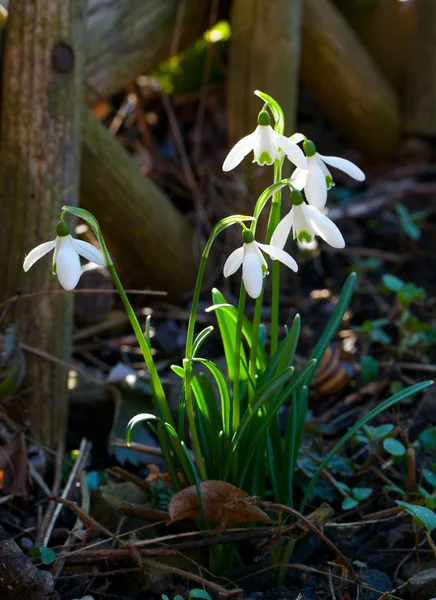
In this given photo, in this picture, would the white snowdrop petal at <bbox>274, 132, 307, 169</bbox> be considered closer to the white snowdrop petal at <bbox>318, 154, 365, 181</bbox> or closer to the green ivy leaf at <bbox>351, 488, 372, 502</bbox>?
the white snowdrop petal at <bbox>318, 154, 365, 181</bbox>

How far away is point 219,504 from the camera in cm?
147

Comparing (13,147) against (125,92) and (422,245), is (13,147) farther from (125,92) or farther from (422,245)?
(422,245)

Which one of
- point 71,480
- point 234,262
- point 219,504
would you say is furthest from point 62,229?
point 71,480

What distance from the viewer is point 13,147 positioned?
1968 mm

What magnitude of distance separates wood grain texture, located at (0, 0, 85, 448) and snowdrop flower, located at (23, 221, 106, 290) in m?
0.72

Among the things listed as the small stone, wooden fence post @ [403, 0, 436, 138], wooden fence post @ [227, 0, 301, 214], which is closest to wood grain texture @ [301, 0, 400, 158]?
wooden fence post @ [403, 0, 436, 138]

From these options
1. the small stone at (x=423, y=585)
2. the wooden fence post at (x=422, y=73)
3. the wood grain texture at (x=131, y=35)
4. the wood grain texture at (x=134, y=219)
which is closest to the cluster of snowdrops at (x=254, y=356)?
the small stone at (x=423, y=585)

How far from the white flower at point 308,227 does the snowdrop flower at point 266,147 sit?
7 cm

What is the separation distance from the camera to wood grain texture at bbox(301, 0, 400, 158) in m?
3.19

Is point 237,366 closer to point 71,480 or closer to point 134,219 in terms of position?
point 71,480

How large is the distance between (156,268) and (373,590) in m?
1.59

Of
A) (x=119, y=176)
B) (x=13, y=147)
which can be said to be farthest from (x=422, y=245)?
(x=13, y=147)

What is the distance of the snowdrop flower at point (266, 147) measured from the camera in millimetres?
1231

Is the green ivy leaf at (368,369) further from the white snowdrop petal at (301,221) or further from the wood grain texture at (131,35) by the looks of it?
the wood grain texture at (131,35)
